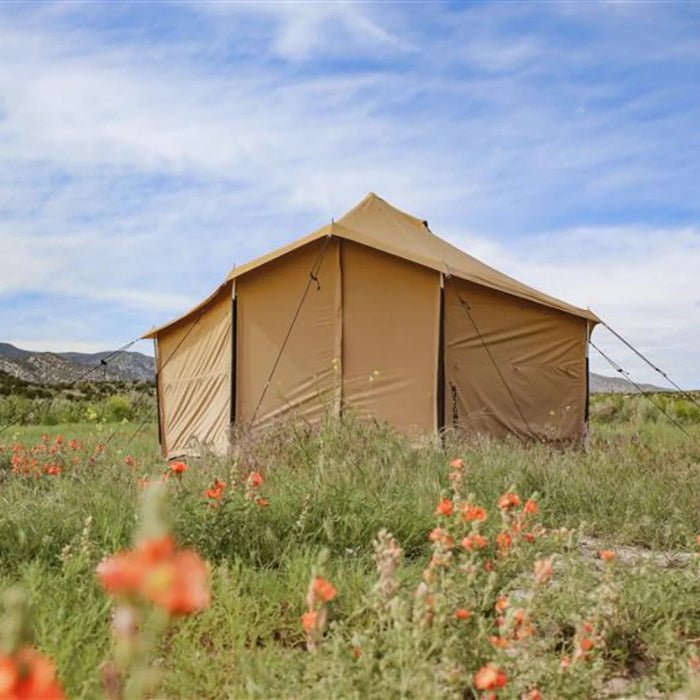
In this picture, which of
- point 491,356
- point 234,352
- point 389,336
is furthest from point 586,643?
point 234,352

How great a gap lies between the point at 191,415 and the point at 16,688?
10.9m

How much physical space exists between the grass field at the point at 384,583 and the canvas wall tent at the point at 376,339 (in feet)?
13.0

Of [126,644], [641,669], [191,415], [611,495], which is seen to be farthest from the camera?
[191,415]

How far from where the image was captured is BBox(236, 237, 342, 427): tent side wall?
9.70m

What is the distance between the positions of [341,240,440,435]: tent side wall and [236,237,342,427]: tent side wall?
0.17 m

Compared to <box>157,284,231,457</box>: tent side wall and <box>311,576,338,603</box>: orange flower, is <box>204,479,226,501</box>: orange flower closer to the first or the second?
<box>311,576,338,603</box>: orange flower

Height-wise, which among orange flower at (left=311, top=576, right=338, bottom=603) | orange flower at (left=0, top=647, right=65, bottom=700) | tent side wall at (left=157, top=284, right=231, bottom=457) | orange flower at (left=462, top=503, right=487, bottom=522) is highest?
tent side wall at (left=157, top=284, right=231, bottom=457)

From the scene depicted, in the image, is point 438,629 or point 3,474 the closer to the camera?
point 438,629

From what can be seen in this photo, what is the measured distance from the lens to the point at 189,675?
7.91ft

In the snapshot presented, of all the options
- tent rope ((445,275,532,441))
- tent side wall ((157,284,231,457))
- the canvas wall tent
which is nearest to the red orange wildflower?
the canvas wall tent

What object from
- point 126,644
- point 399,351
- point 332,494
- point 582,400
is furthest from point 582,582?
point 582,400

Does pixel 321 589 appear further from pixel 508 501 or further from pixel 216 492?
pixel 216 492

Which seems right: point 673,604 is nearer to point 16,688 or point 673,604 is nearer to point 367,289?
point 16,688

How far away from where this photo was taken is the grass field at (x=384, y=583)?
2215 millimetres
